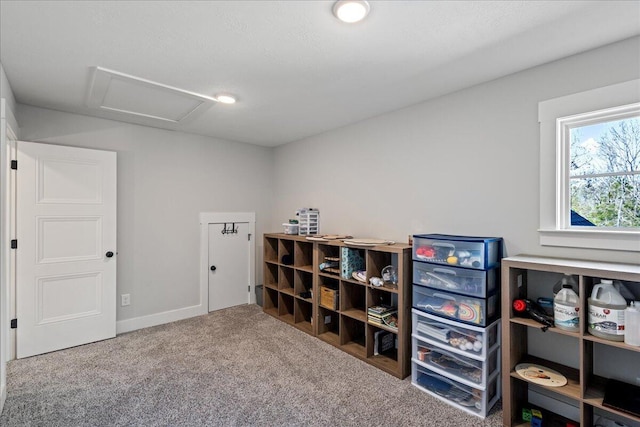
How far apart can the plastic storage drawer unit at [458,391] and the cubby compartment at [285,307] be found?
5.75 feet

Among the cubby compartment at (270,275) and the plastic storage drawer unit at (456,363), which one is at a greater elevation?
the cubby compartment at (270,275)

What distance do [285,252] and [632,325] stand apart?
3.09 m

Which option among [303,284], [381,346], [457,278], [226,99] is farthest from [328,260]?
[226,99]

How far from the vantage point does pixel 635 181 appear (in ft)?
5.96

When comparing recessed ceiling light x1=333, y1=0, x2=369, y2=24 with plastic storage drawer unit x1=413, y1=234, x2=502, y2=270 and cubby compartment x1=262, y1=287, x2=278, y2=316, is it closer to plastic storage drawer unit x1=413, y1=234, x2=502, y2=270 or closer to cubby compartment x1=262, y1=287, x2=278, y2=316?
plastic storage drawer unit x1=413, y1=234, x2=502, y2=270

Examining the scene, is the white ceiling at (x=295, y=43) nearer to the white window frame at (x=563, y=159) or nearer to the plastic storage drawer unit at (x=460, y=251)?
the white window frame at (x=563, y=159)

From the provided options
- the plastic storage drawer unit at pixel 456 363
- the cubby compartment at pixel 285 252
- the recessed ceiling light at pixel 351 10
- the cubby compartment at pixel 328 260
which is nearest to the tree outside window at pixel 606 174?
the plastic storage drawer unit at pixel 456 363

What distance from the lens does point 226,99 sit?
2699mm

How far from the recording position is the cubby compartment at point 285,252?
12.3ft

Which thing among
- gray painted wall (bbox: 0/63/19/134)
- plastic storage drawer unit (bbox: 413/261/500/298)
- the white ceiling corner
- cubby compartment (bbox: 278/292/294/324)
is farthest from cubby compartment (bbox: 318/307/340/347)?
gray painted wall (bbox: 0/63/19/134)

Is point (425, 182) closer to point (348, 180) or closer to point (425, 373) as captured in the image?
point (348, 180)

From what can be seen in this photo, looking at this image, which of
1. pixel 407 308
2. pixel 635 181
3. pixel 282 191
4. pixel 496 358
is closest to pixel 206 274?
pixel 282 191

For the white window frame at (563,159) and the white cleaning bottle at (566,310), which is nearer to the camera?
the white cleaning bottle at (566,310)

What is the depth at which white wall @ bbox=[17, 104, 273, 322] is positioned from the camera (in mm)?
3158
